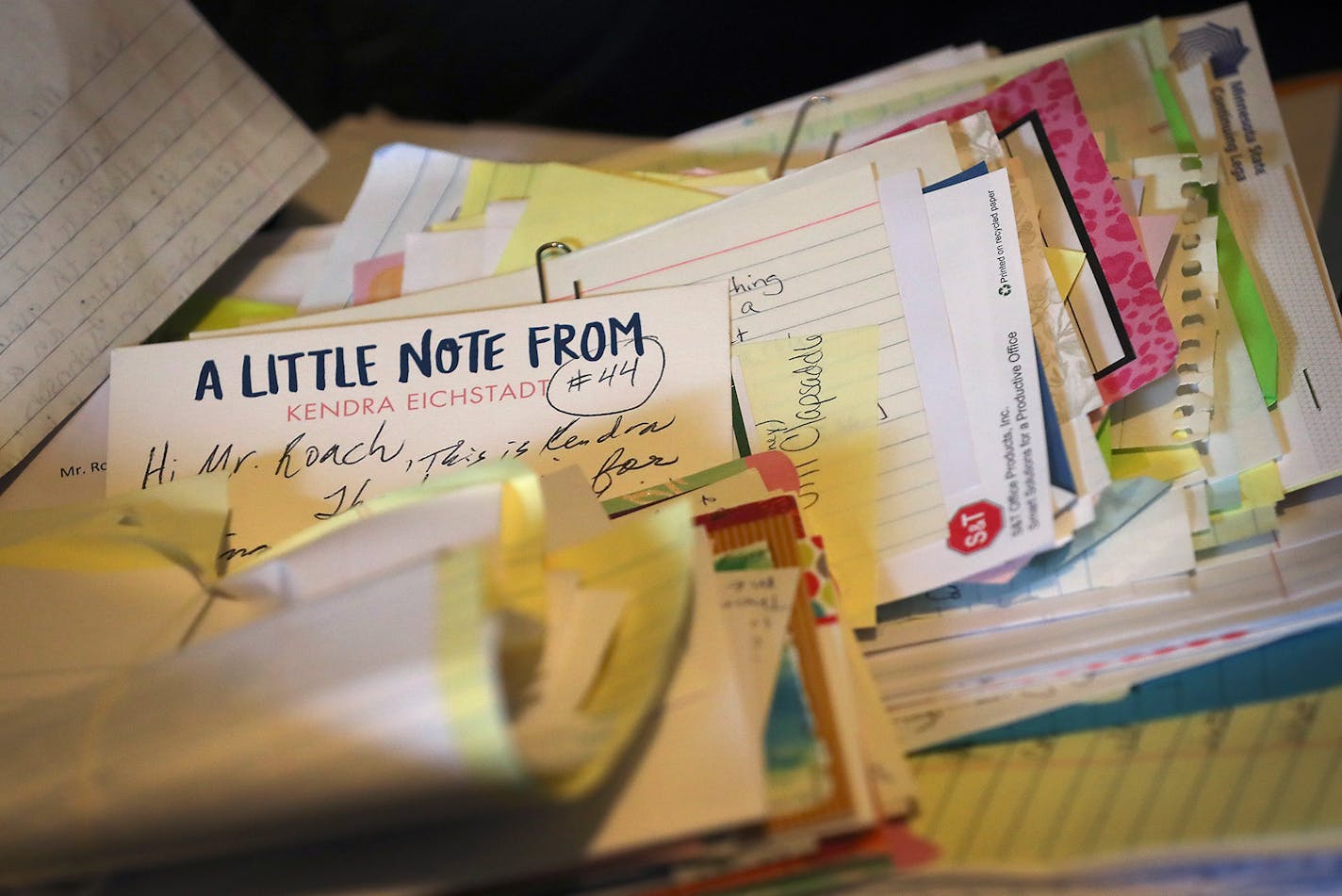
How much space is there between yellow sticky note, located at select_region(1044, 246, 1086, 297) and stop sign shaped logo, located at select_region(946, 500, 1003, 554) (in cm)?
15

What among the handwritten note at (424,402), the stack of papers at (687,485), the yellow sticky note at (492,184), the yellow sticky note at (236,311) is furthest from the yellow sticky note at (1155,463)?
the yellow sticky note at (236,311)

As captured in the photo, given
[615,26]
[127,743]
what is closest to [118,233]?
[127,743]

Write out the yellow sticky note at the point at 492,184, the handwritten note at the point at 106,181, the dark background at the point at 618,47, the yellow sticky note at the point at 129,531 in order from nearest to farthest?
the yellow sticky note at the point at 129,531 → the handwritten note at the point at 106,181 → the yellow sticky note at the point at 492,184 → the dark background at the point at 618,47

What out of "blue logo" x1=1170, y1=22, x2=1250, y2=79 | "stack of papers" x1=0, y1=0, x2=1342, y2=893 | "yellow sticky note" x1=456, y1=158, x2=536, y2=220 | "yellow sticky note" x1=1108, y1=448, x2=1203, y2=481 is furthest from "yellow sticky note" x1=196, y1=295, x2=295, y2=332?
"blue logo" x1=1170, y1=22, x2=1250, y2=79

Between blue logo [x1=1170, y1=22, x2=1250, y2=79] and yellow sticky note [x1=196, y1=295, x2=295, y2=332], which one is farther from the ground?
blue logo [x1=1170, y1=22, x2=1250, y2=79]

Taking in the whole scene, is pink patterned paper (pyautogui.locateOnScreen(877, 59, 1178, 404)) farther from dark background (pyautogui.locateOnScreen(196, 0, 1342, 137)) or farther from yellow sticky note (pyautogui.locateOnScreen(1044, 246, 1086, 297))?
dark background (pyautogui.locateOnScreen(196, 0, 1342, 137))

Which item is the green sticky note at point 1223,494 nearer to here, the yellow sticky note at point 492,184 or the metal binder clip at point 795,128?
the metal binder clip at point 795,128

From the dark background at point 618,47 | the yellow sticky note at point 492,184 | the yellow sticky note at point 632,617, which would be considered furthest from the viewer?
the dark background at point 618,47

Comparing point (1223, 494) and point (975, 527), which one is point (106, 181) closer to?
point (975, 527)

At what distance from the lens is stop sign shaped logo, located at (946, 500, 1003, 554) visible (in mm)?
540

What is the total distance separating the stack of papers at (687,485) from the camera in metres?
0.40

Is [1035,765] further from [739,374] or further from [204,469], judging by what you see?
[204,469]

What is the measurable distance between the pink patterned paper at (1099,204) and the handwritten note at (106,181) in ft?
1.56

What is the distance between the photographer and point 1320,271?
Answer: 64cm
